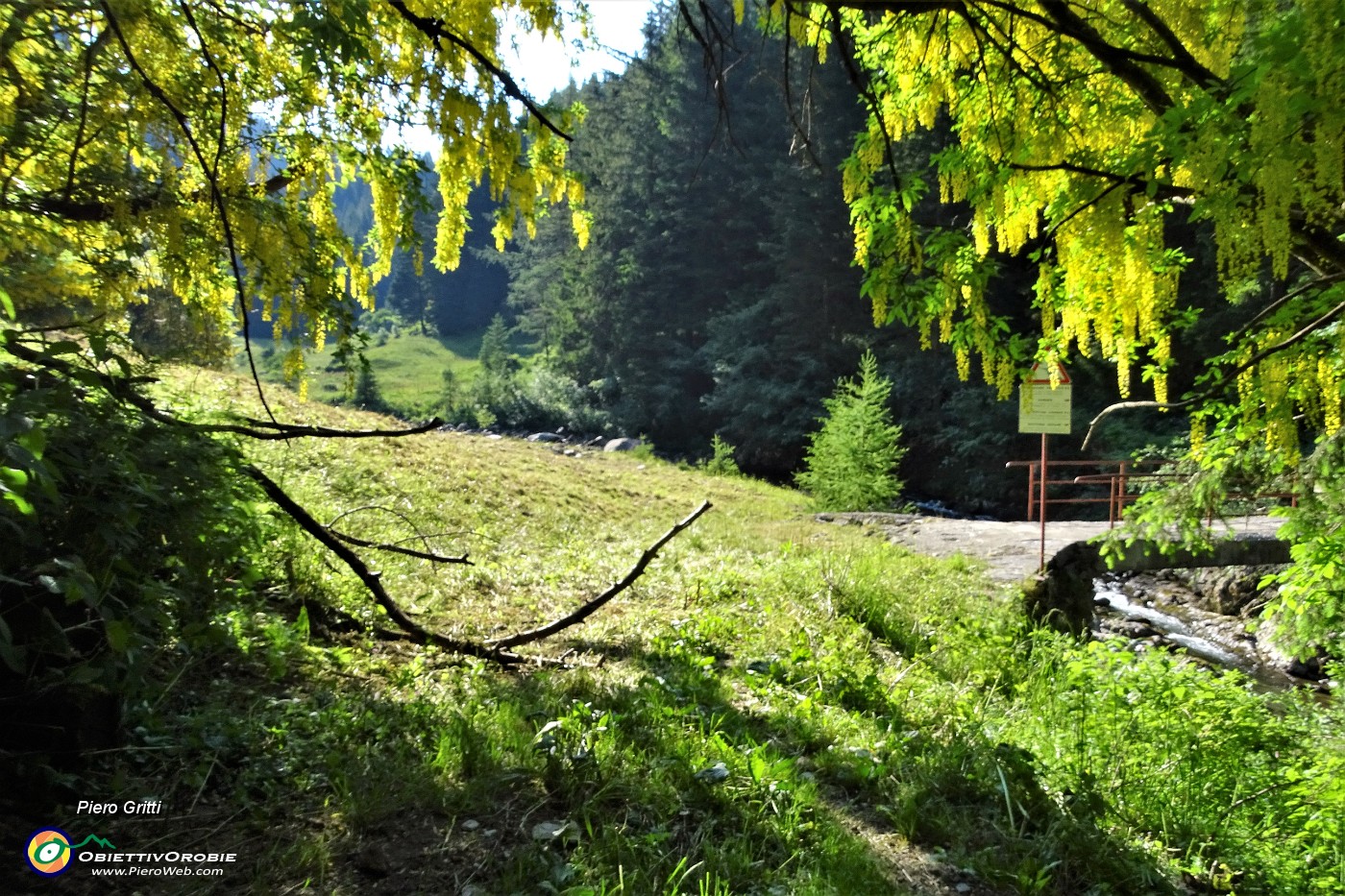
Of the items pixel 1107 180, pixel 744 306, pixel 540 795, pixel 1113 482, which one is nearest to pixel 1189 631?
pixel 1113 482

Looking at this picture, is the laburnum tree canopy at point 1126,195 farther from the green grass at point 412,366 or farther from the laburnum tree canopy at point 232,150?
the green grass at point 412,366

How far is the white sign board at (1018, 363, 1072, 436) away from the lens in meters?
8.28

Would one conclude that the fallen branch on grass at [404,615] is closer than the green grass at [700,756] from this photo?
No

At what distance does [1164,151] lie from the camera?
2.95m

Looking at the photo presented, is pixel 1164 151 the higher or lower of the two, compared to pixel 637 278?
lower

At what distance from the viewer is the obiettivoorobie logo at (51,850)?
228 centimetres

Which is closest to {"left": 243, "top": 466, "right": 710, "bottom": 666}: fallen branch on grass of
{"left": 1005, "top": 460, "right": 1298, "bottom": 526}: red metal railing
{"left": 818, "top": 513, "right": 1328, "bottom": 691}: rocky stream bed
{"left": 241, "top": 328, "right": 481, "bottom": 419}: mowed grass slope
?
{"left": 1005, "top": 460, "right": 1298, "bottom": 526}: red metal railing

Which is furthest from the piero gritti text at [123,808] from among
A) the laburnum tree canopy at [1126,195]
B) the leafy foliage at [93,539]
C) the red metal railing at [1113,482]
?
the red metal railing at [1113,482]

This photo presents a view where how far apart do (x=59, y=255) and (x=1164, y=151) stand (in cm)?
533

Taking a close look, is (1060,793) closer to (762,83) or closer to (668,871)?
(668,871)

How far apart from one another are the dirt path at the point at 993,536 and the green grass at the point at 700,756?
3349 millimetres

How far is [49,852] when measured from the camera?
7.61 ft

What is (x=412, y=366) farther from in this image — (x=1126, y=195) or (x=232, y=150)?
(x=1126, y=195)

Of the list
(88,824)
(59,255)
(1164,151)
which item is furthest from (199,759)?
(1164,151)
